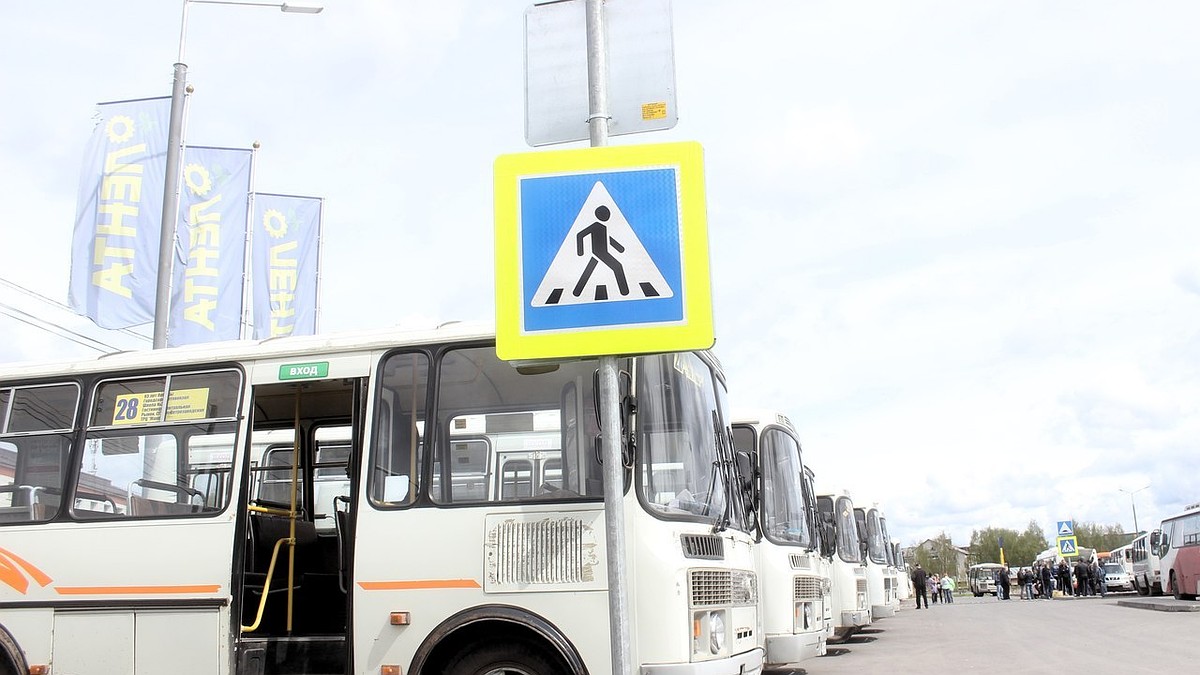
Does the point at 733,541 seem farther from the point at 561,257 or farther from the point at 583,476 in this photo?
the point at 561,257

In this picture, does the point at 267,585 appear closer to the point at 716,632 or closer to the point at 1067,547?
the point at 716,632

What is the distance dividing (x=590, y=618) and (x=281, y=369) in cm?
317

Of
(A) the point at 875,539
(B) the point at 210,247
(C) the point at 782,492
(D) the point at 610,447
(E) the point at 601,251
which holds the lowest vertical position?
(D) the point at 610,447

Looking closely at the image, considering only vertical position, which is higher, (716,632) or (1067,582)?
(1067,582)

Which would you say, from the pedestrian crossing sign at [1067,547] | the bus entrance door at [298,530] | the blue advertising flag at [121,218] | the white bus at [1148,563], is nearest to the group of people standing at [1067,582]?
the white bus at [1148,563]

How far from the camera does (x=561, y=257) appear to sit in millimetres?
4633

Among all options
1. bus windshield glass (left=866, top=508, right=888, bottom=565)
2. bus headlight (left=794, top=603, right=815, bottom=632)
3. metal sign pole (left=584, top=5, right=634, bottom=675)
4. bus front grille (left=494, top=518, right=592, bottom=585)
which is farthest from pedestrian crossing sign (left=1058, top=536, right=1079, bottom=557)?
metal sign pole (left=584, top=5, right=634, bottom=675)

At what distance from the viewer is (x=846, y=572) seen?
19141mm

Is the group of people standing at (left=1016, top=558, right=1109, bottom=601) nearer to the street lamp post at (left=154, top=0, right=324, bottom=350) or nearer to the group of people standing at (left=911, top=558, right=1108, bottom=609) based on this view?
the group of people standing at (left=911, top=558, right=1108, bottom=609)

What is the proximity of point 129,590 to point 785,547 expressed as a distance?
7417 mm

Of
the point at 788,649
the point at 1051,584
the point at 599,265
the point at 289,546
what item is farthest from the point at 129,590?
the point at 1051,584

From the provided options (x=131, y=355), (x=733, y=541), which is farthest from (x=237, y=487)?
(x=733, y=541)

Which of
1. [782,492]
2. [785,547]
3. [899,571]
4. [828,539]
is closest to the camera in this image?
[785,547]

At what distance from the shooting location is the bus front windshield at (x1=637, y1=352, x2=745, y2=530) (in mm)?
7316
